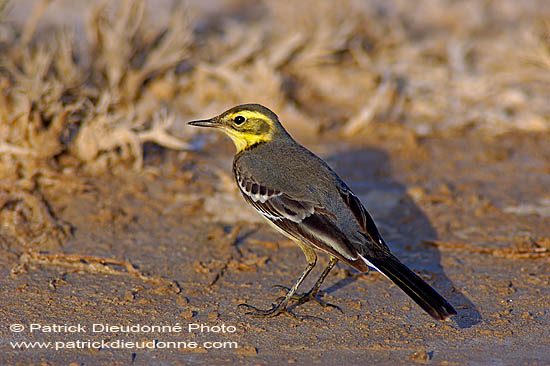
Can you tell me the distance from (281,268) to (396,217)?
1.57 meters

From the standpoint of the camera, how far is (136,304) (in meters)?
5.47

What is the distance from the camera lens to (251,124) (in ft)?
20.9

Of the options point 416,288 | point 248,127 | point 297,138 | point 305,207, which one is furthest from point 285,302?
point 297,138

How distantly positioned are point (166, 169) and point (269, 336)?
3.10 metres

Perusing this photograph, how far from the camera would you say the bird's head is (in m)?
6.34

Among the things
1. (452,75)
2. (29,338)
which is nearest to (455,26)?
(452,75)

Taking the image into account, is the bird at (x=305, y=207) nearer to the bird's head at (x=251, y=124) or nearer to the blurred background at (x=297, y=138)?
the bird's head at (x=251, y=124)

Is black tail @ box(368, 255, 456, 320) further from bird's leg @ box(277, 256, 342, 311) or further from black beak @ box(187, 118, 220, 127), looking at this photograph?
black beak @ box(187, 118, 220, 127)

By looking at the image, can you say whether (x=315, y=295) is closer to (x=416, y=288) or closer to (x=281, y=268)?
(x=281, y=268)

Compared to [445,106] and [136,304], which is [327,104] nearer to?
[445,106]

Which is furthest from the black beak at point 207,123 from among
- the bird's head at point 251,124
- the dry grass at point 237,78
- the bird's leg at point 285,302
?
the bird's leg at point 285,302

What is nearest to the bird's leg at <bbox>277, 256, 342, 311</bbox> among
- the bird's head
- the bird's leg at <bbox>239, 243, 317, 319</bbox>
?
the bird's leg at <bbox>239, 243, 317, 319</bbox>

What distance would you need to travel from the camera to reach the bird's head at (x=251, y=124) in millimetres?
6336

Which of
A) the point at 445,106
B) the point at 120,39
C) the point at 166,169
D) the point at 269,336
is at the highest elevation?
the point at 120,39
